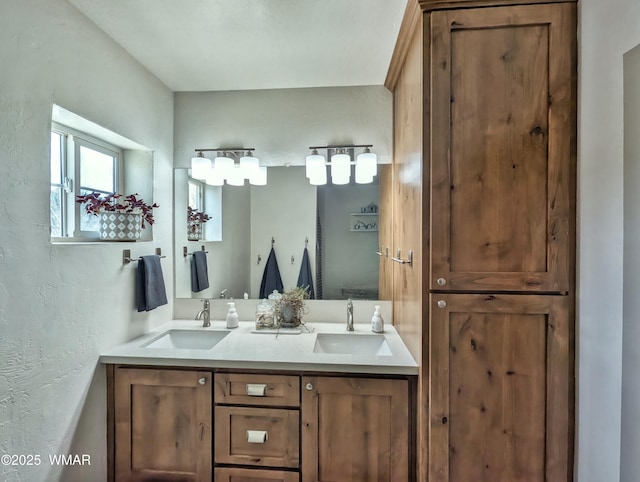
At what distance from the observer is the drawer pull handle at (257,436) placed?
4.50 ft

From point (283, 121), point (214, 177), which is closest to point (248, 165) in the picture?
point (214, 177)

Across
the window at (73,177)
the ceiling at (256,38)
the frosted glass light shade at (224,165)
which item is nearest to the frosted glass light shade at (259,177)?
the frosted glass light shade at (224,165)

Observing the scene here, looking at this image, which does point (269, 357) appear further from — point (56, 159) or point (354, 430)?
point (56, 159)

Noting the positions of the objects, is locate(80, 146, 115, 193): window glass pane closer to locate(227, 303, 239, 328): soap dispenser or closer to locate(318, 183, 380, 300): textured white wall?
locate(227, 303, 239, 328): soap dispenser

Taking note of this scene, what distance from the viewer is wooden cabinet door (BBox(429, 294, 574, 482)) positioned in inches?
46.1

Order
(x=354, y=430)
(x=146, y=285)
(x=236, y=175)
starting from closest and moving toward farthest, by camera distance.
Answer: (x=354, y=430) < (x=146, y=285) < (x=236, y=175)

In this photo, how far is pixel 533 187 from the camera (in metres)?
1.18

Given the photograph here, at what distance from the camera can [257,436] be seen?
1.38 m

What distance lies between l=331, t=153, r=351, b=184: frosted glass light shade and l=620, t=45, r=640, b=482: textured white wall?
1.24 meters

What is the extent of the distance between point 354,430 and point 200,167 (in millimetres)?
1748

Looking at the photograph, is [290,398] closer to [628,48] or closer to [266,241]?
[266,241]

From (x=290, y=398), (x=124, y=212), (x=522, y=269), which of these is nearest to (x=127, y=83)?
(x=124, y=212)

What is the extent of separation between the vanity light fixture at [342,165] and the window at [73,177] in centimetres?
118

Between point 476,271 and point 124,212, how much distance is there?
172 cm
